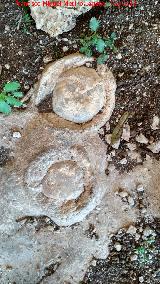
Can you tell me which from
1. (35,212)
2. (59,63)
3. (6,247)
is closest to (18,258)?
(6,247)

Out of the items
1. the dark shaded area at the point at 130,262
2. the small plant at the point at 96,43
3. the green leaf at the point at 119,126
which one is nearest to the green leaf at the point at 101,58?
the small plant at the point at 96,43

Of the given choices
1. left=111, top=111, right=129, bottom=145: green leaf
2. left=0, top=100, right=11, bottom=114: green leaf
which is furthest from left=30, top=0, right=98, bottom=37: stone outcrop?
left=111, top=111, right=129, bottom=145: green leaf

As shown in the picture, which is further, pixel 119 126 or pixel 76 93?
pixel 119 126

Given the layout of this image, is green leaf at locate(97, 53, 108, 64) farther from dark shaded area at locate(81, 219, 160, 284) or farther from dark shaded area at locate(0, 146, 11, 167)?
dark shaded area at locate(81, 219, 160, 284)

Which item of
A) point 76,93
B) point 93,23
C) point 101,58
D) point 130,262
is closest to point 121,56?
point 101,58

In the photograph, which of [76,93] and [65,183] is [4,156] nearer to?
[65,183]

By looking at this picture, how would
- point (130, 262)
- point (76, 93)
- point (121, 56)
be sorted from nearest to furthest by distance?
point (76, 93) < point (121, 56) < point (130, 262)

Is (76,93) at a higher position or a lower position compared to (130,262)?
higher

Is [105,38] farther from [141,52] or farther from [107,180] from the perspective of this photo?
[107,180]
